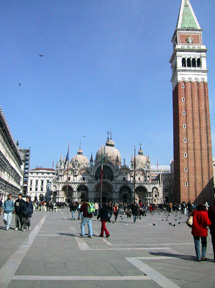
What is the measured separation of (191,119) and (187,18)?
71.2 ft

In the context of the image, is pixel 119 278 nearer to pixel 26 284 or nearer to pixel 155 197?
pixel 26 284

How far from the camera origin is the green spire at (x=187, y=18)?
56688mm

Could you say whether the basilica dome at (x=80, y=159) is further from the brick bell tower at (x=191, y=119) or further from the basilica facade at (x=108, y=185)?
the brick bell tower at (x=191, y=119)

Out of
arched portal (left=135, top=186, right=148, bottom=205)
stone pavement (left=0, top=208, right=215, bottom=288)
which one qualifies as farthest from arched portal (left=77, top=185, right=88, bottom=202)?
stone pavement (left=0, top=208, right=215, bottom=288)

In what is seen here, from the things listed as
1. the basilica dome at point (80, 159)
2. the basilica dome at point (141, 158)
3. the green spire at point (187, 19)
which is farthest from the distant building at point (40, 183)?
the green spire at point (187, 19)

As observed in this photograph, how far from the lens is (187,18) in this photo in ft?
189

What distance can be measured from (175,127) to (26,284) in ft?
168

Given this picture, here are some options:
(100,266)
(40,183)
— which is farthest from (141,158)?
(100,266)

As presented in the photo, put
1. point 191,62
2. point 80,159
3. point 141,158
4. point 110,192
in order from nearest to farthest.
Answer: point 191,62 < point 110,192 < point 80,159 < point 141,158

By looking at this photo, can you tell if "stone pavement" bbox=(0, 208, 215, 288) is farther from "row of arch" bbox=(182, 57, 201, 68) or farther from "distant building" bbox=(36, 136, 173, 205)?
"distant building" bbox=(36, 136, 173, 205)

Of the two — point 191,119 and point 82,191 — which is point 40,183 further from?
point 191,119

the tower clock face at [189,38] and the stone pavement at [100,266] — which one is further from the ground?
the tower clock face at [189,38]

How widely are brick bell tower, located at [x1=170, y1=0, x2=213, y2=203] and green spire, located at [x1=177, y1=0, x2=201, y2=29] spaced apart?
0.65 ft

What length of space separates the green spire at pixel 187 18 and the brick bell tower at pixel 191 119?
7.7 inches
